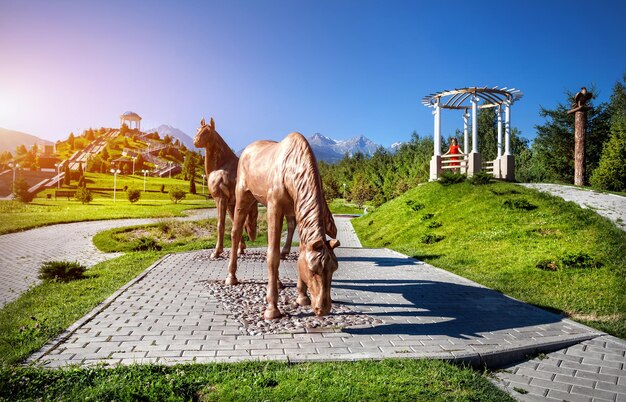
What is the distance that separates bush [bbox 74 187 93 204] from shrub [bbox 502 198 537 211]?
17445mm

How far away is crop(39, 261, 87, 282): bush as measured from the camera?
909cm

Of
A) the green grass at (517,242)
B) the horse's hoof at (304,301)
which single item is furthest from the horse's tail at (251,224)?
the green grass at (517,242)

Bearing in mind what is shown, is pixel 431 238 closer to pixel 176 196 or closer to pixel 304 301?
pixel 304 301

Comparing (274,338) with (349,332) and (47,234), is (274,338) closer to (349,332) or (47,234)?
(349,332)

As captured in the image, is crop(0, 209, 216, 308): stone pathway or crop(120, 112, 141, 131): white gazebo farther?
crop(120, 112, 141, 131): white gazebo

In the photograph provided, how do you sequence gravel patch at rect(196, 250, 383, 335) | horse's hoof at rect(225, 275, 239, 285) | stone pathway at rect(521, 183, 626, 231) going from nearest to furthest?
1. gravel patch at rect(196, 250, 383, 335)
2. horse's hoof at rect(225, 275, 239, 285)
3. stone pathway at rect(521, 183, 626, 231)

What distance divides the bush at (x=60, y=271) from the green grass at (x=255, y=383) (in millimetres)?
5904

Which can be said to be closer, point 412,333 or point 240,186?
point 412,333

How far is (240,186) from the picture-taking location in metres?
7.45

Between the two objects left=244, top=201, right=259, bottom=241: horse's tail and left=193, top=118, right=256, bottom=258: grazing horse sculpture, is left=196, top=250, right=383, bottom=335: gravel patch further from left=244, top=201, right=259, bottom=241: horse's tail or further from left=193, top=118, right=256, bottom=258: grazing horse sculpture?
left=193, top=118, right=256, bottom=258: grazing horse sculpture

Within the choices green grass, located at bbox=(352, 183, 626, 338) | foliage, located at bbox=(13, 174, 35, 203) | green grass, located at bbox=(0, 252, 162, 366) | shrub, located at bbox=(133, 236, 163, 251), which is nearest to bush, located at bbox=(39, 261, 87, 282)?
green grass, located at bbox=(0, 252, 162, 366)

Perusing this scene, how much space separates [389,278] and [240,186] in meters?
4.36

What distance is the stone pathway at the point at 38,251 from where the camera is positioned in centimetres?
913

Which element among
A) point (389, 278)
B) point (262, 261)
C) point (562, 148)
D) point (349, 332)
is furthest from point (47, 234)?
point (562, 148)
